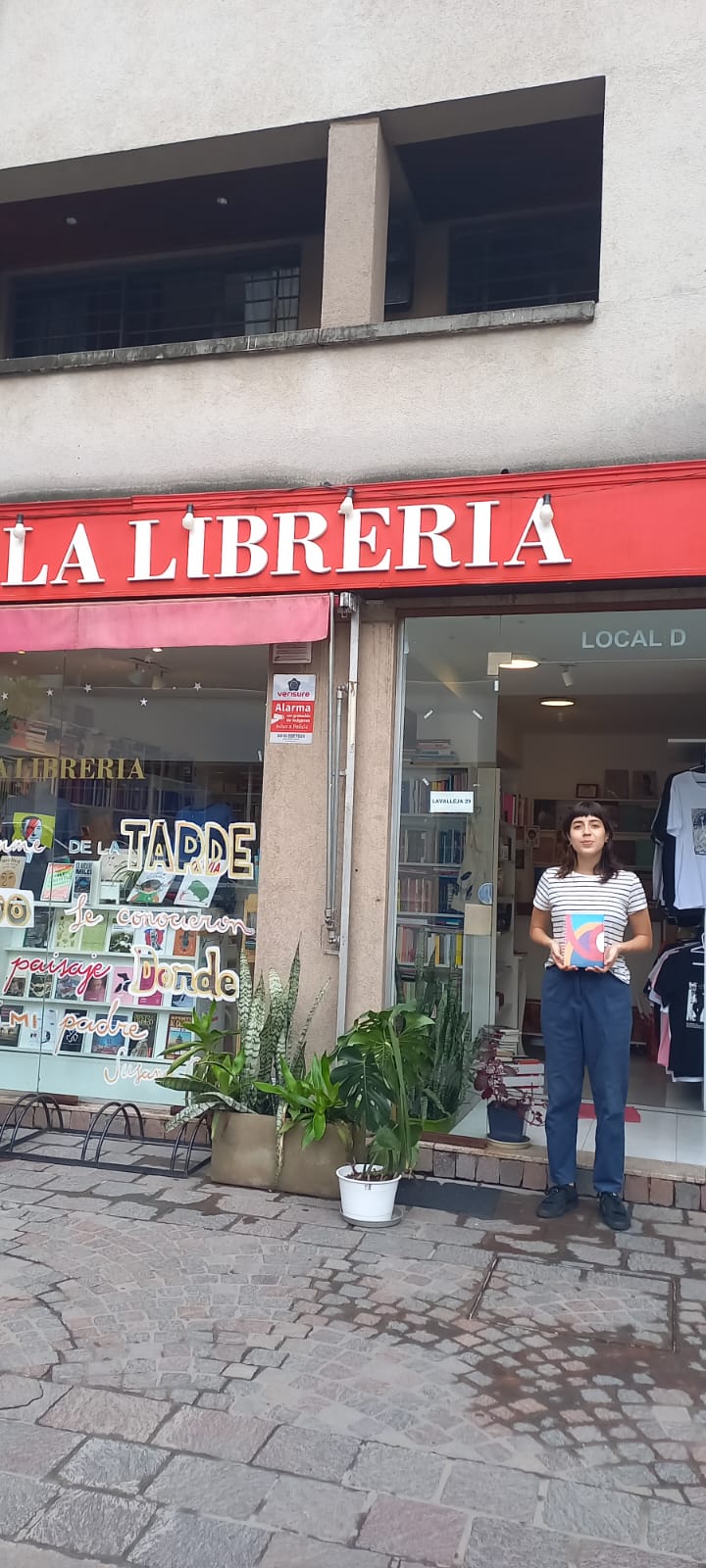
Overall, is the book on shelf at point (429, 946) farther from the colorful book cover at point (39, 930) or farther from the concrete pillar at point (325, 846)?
the colorful book cover at point (39, 930)

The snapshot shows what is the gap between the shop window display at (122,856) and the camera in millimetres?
6926

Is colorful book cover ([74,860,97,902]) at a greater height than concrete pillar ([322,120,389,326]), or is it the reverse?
concrete pillar ([322,120,389,326])

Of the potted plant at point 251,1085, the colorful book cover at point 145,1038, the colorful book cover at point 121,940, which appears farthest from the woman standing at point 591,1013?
the colorful book cover at point 121,940

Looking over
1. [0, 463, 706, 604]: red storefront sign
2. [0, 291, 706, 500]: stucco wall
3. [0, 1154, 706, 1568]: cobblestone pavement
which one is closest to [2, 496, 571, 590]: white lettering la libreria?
[0, 463, 706, 604]: red storefront sign

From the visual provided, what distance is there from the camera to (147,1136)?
6.69 m

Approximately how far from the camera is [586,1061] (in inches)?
217

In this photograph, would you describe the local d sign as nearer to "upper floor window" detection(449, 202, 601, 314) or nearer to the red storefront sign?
the red storefront sign

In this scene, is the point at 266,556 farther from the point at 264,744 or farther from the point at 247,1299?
the point at 247,1299

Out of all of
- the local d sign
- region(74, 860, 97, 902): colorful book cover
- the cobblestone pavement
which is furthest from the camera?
region(74, 860, 97, 902): colorful book cover

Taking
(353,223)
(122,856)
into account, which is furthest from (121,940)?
(353,223)

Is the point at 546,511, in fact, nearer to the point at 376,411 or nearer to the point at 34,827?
the point at 376,411

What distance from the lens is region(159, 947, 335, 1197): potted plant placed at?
5.71m

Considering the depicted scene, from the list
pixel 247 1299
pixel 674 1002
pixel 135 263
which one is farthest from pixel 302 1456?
pixel 135 263

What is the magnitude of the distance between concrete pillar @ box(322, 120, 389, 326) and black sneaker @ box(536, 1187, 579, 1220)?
15.7ft
